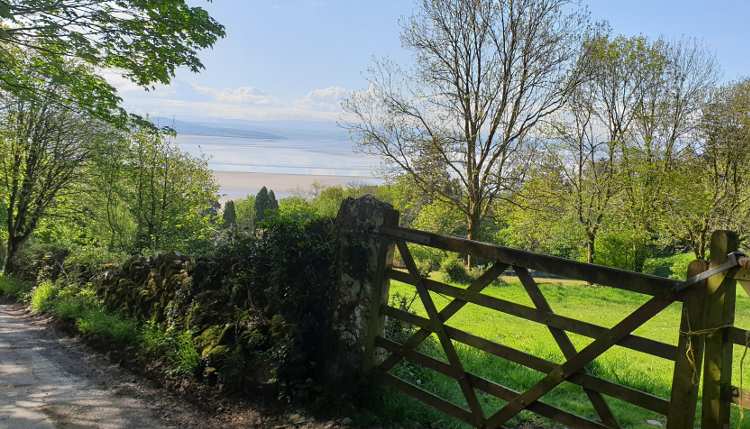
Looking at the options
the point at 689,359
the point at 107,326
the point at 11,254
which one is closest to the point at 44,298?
the point at 107,326

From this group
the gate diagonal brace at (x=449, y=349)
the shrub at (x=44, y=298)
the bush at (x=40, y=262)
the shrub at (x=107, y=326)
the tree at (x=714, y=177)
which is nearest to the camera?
the gate diagonal brace at (x=449, y=349)

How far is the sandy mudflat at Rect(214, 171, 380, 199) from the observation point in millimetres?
79250

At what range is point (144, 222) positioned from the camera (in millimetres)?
21266

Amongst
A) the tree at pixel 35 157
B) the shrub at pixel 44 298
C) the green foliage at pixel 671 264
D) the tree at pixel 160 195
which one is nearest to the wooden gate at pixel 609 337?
the shrub at pixel 44 298

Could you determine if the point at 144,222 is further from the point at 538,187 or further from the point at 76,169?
the point at 538,187

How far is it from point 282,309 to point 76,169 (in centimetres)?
1970

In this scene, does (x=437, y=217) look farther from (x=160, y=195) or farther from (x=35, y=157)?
(x=35, y=157)

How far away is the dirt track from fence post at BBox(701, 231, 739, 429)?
2.91 metres

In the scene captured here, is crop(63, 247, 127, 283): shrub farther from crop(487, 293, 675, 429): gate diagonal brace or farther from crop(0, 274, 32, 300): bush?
crop(487, 293, 675, 429): gate diagonal brace

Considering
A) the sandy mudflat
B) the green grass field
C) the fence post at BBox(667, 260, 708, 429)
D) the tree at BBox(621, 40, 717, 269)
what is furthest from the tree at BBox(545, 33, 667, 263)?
the sandy mudflat

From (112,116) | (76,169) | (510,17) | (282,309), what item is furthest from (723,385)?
(76,169)

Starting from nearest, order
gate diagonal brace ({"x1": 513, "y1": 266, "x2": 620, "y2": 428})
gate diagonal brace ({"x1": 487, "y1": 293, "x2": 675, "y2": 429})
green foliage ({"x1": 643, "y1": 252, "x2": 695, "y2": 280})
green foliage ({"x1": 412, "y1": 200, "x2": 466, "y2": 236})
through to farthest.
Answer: gate diagonal brace ({"x1": 487, "y1": 293, "x2": 675, "y2": 429}) → gate diagonal brace ({"x1": 513, "y1": 266, "x2": 620, "y2": 428}) → green foliage ({"x1": 412, "y1": 200, "x2": 466, "y2": 236}) → green foliage ({"x1": 643, "y1": 252, "x2": 695, "y2": 280})

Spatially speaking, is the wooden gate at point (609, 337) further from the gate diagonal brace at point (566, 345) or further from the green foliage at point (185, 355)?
the green foliage at point (185, 355)

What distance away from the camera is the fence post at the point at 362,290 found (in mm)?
5281
